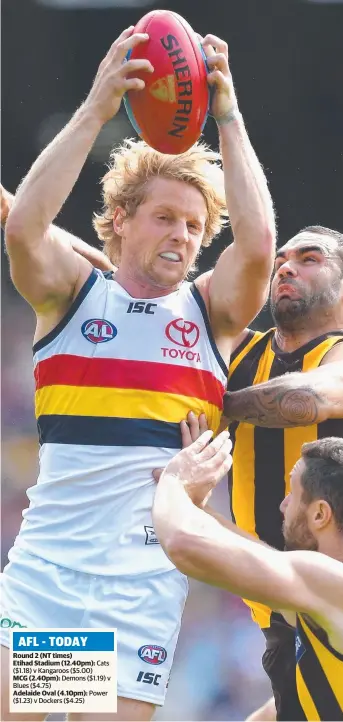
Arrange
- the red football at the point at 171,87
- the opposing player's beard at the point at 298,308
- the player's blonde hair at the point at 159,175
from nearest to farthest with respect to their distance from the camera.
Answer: the red football at the point at 171,87, the player's blonde hair at the point at 159,175, the opposing player's beard at the point at 298,308

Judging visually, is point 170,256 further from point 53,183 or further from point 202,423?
point 202,423

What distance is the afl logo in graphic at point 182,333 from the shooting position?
13.3 feet

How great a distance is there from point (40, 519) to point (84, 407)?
462 millimetres

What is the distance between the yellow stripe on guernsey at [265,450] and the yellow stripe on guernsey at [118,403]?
0.96 meters

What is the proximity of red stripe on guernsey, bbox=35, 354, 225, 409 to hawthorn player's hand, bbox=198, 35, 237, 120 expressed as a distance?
98cm

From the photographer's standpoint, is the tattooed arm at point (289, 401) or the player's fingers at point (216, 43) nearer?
the player's fingers at point (216, 43)

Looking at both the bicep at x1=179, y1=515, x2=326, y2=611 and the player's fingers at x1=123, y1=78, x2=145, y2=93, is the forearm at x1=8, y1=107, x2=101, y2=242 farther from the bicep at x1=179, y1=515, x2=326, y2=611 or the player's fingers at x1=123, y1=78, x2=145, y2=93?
the bicep at x1=179, y1=515, x2=326, y2=611

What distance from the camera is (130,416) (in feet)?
12.9

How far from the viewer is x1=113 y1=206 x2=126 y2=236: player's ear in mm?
4434

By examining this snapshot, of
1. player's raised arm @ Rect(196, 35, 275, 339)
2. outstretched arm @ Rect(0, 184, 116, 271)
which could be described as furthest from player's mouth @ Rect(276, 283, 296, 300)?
player's raised arm @ Rect(196, 35, 275, 339)

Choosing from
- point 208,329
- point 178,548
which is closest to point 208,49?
point 208,329

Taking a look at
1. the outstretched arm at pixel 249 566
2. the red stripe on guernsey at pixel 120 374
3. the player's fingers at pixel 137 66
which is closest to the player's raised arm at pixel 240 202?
the player's fingers at pixel 137 66

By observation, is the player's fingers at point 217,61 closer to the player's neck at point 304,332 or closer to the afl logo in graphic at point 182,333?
the afl logo in graphic at point 182,333

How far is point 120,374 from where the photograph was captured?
397 centimetres
